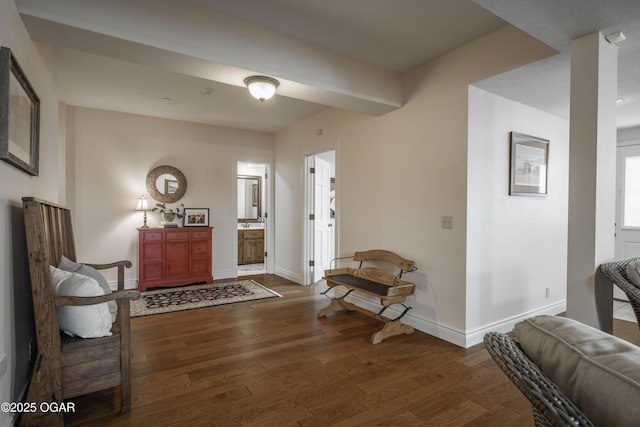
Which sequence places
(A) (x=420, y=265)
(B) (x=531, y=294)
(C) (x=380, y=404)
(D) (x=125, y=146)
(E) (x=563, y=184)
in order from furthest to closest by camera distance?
(D) (x=125, y=146)
(E) (x=563, y=184)
(B) (x=531, y=294)
(A) (x=420, y=265)
(C) (x=380, y=404)

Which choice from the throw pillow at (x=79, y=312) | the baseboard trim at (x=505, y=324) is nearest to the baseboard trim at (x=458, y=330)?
the baseboard trim at (x=505, y=324)

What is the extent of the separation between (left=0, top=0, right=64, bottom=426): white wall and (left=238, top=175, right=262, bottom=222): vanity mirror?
5333mm

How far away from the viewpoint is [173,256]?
499 cm

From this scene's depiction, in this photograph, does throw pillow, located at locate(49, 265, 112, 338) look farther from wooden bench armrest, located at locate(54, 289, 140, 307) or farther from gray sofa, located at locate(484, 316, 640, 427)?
gray sofa, located at locate(484, 316, 640, 427)

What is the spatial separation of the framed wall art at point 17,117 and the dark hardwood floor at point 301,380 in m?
1.51

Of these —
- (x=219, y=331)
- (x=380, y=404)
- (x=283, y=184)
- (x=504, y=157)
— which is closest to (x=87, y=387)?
(x=219, y=331)

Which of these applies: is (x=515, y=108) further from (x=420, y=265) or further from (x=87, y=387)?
(x=87, y=387)

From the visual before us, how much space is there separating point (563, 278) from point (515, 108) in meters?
2.13

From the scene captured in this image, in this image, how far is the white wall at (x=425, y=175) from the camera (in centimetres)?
291

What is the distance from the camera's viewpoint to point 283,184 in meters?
5.91

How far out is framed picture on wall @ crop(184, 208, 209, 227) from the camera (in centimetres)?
535

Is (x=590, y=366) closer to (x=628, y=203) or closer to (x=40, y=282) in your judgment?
(x=40, y=282)

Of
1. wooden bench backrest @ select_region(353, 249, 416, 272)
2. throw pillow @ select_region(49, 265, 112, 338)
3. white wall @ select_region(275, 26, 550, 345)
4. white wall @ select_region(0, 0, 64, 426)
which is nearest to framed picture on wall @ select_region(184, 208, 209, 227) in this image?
white wall @ select_region(275, 26, 550, 345)

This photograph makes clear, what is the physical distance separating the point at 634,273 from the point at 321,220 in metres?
4.11
